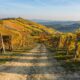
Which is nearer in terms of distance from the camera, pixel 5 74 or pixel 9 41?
pixel 5 74

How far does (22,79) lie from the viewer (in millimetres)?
28500

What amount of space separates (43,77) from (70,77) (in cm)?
306

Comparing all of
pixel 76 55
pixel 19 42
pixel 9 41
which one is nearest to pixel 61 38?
pixel 19 42

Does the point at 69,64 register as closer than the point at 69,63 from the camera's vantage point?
Yes

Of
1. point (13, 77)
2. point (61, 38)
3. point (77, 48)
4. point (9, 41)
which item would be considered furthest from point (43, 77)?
point (61, 38)

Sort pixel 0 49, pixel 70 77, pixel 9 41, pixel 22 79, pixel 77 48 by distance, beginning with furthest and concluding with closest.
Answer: pixel 9 41 → pixel 0 49 → pixel 77 48 → pixel 70 77 → pixel 22 79

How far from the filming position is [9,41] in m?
78.8

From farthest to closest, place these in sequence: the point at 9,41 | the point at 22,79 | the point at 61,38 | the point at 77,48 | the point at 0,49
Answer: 1. the point at 61,38
2. the point at 9,41
3. the point at 0,49
4. the point at 77,48
5. the point at 22,79

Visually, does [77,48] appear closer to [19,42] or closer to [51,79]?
[51,79]

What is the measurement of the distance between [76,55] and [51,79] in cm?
2278

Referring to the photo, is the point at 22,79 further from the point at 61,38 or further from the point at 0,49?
the point at 61,38

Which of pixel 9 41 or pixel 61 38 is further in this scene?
pixel 61 38

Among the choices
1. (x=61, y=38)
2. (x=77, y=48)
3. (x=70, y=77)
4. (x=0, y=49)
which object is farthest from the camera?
(x=61, y=38)

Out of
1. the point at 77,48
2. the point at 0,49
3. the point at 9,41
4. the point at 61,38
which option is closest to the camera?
the point at 77,48
